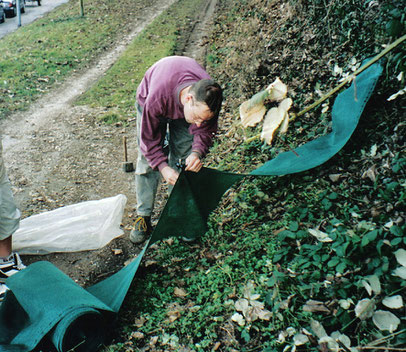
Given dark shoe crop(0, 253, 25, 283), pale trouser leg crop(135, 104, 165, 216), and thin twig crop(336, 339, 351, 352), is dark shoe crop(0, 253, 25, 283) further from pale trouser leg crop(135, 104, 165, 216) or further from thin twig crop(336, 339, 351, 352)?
thin twig crop(336, 339, 351, 352)

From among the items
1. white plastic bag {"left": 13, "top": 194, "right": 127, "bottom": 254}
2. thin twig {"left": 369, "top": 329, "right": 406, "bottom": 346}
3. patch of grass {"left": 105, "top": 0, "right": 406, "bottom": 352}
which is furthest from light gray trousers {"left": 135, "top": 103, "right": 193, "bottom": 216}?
thin twig {"left": 369, "top": 329, "right": 406, "bottom": 346}

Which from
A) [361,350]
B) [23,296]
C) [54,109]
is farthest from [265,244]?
[54,109]

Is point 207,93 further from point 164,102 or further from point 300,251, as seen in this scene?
point 300,251

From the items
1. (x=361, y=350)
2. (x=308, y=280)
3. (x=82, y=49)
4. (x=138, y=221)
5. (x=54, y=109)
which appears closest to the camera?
(x=361, y=350)

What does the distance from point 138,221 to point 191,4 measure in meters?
12.8

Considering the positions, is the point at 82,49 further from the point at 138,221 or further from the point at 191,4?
the point at 138,221

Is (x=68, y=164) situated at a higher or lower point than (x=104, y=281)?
lower

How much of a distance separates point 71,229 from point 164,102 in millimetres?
1602

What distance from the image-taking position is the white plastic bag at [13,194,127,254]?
3377 millimetres

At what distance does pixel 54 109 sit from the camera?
6.62 meters

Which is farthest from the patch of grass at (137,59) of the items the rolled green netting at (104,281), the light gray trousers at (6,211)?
the rolled green netting at (104,281)

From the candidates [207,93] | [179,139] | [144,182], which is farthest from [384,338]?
[144,182]

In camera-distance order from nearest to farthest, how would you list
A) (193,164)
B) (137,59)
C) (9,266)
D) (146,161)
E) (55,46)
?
(193,164) → (9,266) → (146,161) → (137,59) → (55,46)

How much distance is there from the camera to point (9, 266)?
3059 millimetres
